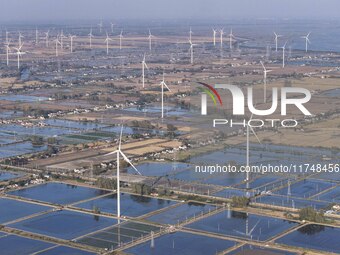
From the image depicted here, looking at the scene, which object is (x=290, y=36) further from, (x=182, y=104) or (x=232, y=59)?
(x=182, y=104)

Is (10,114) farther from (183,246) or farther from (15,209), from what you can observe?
(183,246)

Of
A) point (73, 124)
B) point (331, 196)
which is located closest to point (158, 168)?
point (331, 196)

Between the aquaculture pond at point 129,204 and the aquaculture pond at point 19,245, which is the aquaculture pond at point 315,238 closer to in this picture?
the aquaculture pond at point 129,204

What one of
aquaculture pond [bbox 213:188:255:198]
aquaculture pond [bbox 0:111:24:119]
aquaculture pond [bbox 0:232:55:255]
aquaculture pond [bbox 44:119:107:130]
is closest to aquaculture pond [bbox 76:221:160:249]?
aquaculture pond [bbox 0:232:55:255]

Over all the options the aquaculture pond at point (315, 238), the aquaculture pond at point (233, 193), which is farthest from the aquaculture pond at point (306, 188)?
the aquaculture pond at point (315, 238)

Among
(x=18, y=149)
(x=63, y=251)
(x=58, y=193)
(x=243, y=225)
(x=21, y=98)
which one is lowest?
(x=21, y=98)

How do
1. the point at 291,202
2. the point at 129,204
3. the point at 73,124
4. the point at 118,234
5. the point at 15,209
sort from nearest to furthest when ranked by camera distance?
the point at 118,234 < the point at 15,209 < the point at 291,202 < the point at 129,204 < the point at 73,124
